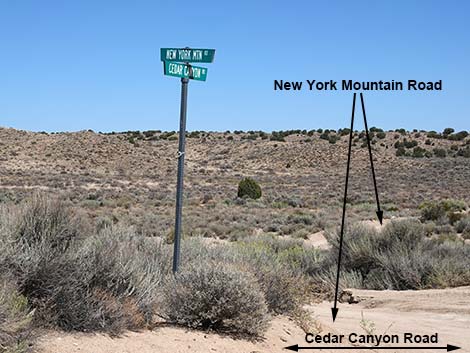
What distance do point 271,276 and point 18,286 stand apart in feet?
13.0

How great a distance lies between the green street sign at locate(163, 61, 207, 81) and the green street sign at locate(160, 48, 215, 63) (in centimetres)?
10

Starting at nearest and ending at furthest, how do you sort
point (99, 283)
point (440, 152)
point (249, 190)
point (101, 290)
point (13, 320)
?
point (13, 320), point (101, 290), point (99, 283), point (249, 190), point (440, 152)

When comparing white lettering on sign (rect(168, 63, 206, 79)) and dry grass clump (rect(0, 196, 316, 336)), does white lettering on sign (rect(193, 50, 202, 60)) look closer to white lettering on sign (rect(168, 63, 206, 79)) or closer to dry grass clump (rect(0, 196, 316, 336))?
white lettering on sign (rect(168, 63, 206, 79))

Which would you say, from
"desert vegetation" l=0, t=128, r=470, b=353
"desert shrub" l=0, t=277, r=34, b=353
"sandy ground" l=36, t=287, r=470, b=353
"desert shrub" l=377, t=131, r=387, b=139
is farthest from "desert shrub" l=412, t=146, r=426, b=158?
"desert shrub" l=0, t=277, r=34, b=353

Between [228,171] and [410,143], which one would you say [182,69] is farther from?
[410,143]

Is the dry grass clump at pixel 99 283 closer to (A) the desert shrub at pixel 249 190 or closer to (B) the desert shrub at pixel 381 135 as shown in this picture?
(A) the desert shrub at pixel 249 190

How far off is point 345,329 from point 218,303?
272 centimetres

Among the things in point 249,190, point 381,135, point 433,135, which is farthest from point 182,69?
point 433,135

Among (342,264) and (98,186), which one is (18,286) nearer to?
(342,264)

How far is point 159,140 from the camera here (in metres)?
101

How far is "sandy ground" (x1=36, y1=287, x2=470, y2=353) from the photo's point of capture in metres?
5.59

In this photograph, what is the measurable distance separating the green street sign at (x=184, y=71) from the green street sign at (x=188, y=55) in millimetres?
97

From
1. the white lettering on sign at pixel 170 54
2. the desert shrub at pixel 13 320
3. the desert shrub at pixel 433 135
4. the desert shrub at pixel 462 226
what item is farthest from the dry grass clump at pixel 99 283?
the desert shrub at pixel 433 135

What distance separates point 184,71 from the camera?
25.7 ft
